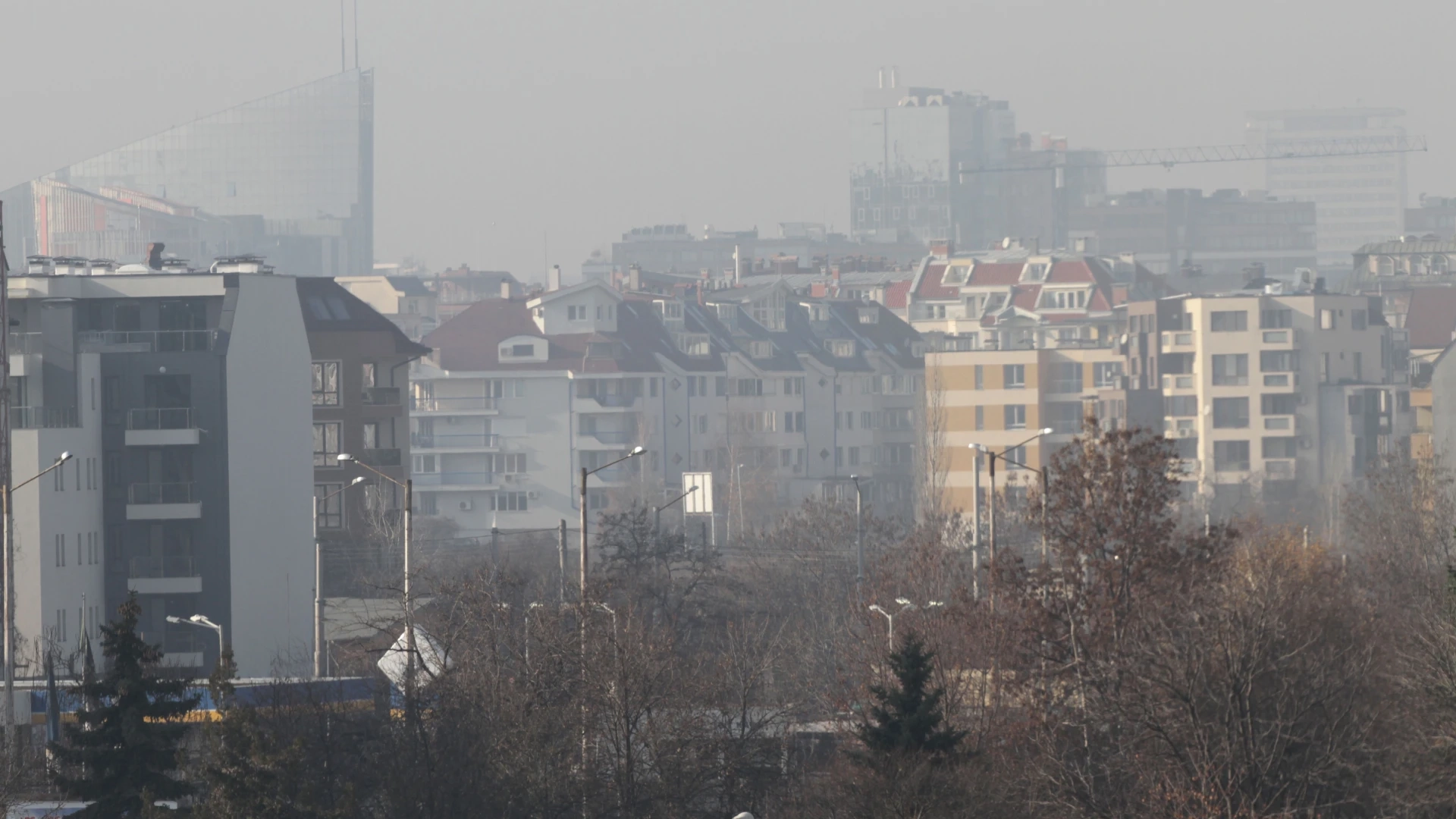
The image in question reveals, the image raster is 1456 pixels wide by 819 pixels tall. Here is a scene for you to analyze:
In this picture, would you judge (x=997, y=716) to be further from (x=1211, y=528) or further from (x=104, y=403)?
(x=104, y=403)

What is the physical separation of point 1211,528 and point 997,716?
476 centimetres

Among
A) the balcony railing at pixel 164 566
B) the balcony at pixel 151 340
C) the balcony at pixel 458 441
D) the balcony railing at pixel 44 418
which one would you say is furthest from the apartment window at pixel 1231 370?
the balcony railing at pixel 44 418

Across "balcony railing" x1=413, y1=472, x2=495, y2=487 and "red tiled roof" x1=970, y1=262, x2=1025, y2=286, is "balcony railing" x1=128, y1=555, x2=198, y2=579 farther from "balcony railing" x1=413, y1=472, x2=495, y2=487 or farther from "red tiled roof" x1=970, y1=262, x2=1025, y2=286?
"red tiled roof" x1=970, y1=262, x2=1025, y2=286

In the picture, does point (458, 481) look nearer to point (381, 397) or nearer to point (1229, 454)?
point (1229, 454)

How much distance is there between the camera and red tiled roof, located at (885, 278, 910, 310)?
174125 mm

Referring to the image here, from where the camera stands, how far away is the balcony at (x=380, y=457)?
3046 inches

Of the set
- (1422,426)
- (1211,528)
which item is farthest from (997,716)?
(1422,426)

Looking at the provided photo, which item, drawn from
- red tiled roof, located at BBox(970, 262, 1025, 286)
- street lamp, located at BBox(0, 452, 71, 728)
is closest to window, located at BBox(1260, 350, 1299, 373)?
red tiled roof, located at BBox(970, 262, 1025, 286)

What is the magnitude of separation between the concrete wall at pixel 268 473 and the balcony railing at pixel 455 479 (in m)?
56.1

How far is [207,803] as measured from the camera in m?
26.6

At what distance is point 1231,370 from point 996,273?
43.9 m

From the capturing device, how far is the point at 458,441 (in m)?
127

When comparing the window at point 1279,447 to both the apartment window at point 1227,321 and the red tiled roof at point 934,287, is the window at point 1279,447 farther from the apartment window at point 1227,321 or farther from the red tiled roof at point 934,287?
the red tiled roof at point 934,287

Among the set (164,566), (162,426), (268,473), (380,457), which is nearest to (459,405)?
(380,457)
